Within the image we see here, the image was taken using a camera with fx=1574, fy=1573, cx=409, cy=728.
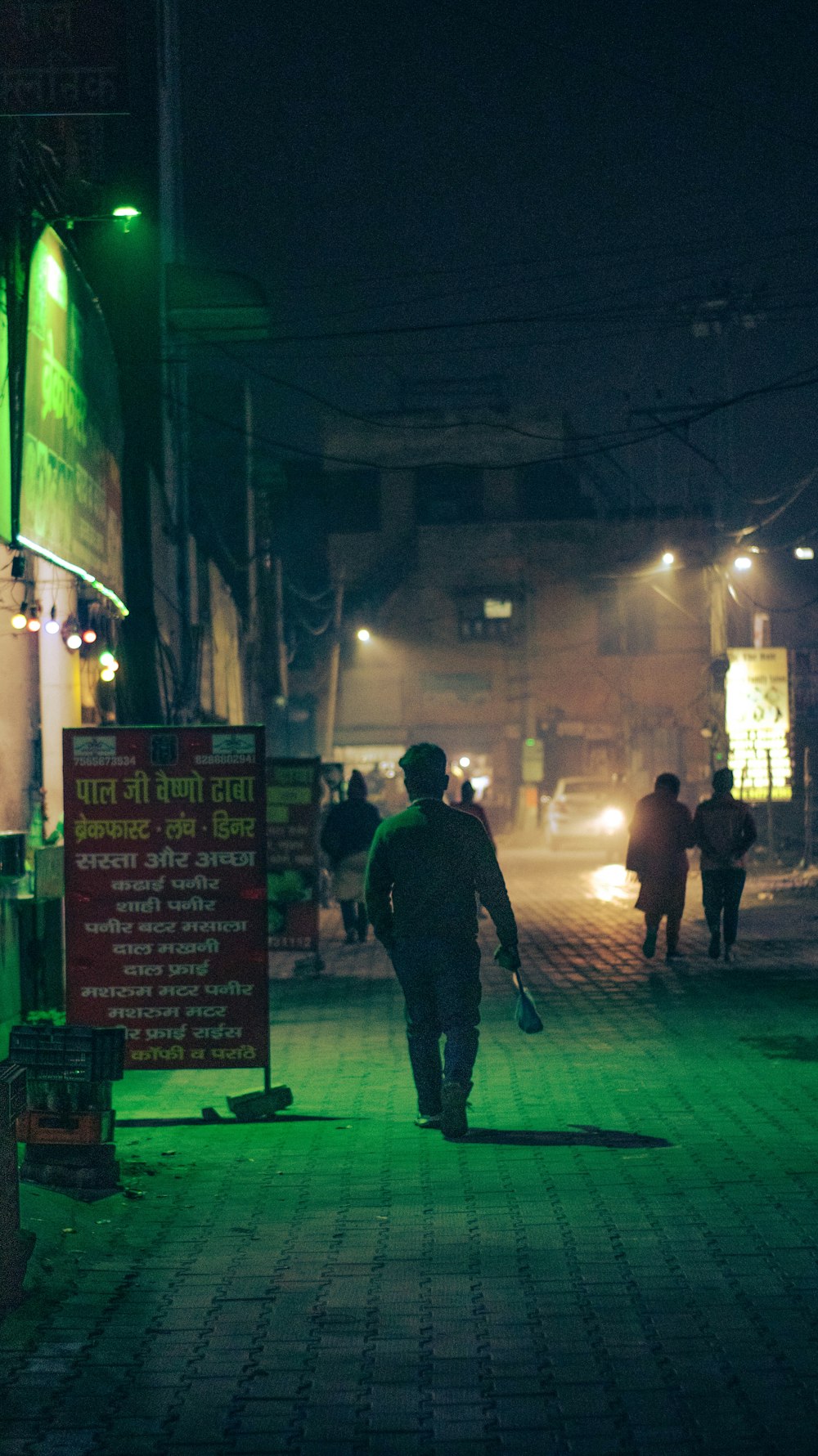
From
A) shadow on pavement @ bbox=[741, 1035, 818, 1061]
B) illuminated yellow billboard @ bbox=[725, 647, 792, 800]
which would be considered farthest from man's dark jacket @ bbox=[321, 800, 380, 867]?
illuminated yellow billboard @ bbox=[725, 647, 792, 800]

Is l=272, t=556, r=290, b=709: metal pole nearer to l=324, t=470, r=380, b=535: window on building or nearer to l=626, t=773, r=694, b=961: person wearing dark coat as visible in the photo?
l=324, t=470, r=380, b=535: window on building

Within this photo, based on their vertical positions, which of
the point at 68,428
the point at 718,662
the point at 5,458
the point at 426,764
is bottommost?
the point at 426,764

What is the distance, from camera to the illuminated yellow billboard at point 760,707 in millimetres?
32375

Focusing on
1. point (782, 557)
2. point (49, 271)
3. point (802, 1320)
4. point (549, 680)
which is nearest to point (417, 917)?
point (802, 1320)

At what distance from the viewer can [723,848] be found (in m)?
15.5

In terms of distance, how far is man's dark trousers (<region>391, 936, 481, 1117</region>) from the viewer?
7.98 meters

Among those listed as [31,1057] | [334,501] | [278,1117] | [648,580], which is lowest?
[278,1117]

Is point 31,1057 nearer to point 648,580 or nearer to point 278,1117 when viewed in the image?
point 278,1117

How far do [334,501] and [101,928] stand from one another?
5789 cm

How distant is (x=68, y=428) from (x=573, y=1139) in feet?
22.9

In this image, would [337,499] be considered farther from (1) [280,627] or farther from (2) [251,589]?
(2) [251,589]

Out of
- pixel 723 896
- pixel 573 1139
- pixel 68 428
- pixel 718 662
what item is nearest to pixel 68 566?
pixel 68 428

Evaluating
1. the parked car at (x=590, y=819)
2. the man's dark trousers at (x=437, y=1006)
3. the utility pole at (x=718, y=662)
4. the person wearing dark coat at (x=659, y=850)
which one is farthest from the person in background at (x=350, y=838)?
the parked car at (x=590, y=819)

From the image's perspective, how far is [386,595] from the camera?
5997 centimetres
